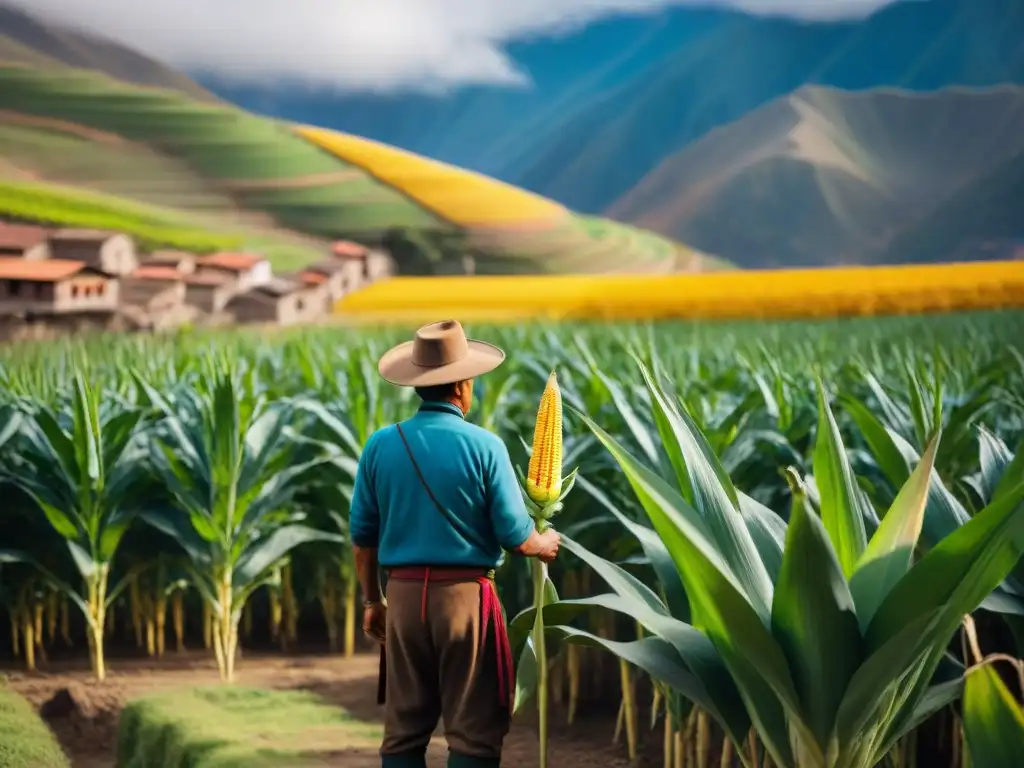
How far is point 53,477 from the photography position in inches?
125

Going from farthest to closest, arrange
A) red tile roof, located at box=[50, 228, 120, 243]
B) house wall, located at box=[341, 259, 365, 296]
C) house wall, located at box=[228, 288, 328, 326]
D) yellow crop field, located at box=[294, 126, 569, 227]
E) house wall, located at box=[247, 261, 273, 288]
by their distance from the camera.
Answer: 1. yellow crop field, located at box=[294, 126, 569, 227]
2. house wall, located at box=[341, 259, 365, 296]
3. house wall, located at box=[247, 261, 273, 288]
4. house wall, located at box=[228, 288, 328, 326]
5. red tile roof, located at box=[50, 228, 120, 243]

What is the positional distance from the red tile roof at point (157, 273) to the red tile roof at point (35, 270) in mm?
1209

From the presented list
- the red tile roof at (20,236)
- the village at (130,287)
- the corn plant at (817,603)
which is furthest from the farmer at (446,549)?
the red tile roof at (20,236)

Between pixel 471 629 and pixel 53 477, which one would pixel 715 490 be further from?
pixel 53 477

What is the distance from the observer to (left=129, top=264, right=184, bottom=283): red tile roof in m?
12.3

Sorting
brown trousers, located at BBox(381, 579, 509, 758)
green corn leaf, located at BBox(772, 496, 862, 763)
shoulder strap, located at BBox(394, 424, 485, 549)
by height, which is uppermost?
shoulder strap, located at BBox(394, 424, 485, 549)

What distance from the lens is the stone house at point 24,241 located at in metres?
11.0

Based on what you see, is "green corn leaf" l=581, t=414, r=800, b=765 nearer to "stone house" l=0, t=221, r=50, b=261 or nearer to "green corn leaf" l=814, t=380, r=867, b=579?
"green corn leaf" l=814, t=380, r=867, b=579

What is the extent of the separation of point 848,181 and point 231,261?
1245 centimetres

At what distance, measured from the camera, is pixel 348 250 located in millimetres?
16844

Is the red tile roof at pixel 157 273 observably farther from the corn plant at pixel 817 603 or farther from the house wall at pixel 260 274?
the corn plant at pixel 817 603

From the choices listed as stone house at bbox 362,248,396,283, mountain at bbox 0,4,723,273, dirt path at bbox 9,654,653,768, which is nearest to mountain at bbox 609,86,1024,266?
mountain at bbox 0,4,723,273

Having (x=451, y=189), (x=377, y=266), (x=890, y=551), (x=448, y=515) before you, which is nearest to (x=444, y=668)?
(x=448, y=515)

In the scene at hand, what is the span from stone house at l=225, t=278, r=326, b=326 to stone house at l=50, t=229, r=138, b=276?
1.36 meters
